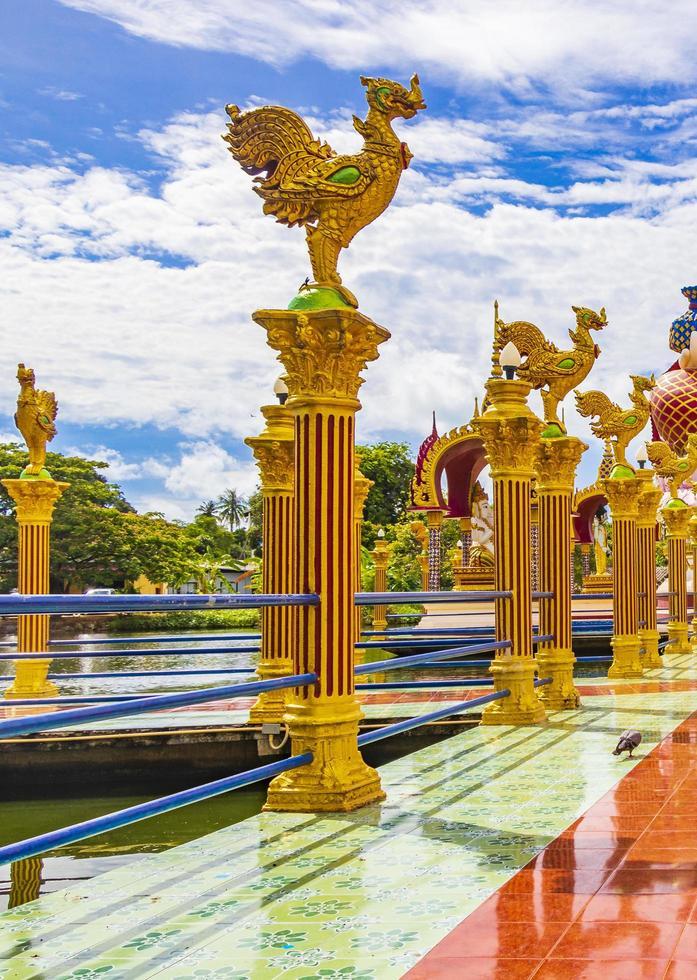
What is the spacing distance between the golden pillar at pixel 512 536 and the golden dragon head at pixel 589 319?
1483mm

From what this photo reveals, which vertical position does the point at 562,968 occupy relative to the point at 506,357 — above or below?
below

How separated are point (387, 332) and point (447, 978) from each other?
3.73 meters

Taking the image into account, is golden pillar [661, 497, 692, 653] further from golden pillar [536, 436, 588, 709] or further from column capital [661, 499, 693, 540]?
golden pillar [536, 436, 588, 709]

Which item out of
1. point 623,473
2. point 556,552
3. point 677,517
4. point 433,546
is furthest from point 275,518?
point 433,546

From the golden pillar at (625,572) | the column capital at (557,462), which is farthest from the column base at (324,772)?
the golden pillar at (625,572)

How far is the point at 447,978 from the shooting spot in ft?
9.56

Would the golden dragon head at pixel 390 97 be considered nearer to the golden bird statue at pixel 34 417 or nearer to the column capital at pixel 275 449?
the column capital at pixel 275 449

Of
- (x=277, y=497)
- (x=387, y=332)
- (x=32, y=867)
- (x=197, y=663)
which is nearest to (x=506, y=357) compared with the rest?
(x=277, y=497)

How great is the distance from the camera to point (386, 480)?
191 feet

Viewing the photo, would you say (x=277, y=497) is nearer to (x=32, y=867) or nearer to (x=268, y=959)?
(x=32, y=867)

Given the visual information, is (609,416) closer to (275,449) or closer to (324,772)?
(275,449)

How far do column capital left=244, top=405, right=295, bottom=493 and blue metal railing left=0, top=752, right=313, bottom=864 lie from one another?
12.9ft

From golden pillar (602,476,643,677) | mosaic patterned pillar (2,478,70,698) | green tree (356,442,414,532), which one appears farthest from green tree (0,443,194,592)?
golden pillar (602,476,643,677)

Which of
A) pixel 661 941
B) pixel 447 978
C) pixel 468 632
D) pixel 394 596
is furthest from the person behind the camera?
pixel 468 632
